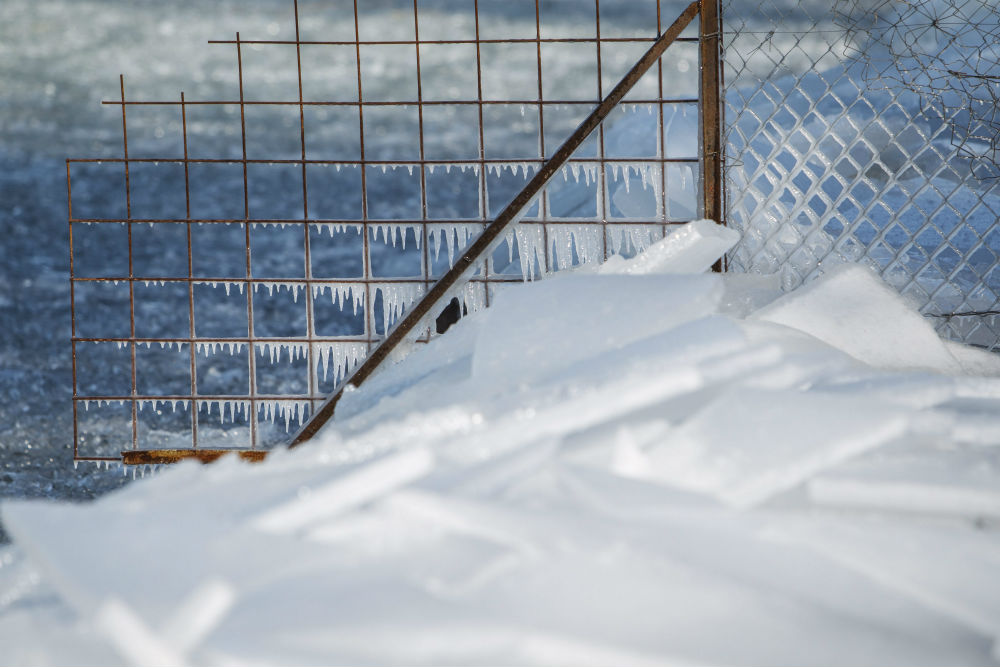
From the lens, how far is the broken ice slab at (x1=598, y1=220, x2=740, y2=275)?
2428 millimetres

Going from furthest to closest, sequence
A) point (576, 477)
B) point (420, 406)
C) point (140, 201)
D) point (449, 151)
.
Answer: point (449, 151), point (140, 201), point (420, 406), point (576, 477)

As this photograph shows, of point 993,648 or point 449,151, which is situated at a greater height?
point 449,151

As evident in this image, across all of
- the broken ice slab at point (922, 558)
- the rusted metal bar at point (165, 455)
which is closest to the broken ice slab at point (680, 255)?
the broken ice slab at point (922, 558)

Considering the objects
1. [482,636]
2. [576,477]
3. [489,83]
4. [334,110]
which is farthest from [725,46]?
[334,110]

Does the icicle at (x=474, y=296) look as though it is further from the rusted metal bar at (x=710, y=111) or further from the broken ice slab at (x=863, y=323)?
the broken ice slab at (x=863, y=323)

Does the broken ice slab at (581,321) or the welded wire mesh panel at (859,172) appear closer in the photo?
the broken ice slab at (581,321)

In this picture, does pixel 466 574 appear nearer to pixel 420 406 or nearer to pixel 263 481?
pixel 263 481

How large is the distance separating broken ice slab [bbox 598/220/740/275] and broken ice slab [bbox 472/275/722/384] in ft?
0.93

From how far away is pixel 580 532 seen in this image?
4.72 ft

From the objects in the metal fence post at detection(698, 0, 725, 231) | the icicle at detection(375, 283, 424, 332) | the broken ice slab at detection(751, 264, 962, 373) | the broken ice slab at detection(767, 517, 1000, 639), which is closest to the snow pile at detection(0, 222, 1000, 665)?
the broken ice slab at detection(767, 517, 1000, 639)

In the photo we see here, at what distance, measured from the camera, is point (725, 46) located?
Answer: 9.58 feet

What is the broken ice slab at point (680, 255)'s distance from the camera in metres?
2.43

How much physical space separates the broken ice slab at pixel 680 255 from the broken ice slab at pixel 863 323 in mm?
206

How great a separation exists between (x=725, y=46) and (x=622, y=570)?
2.08 metres
